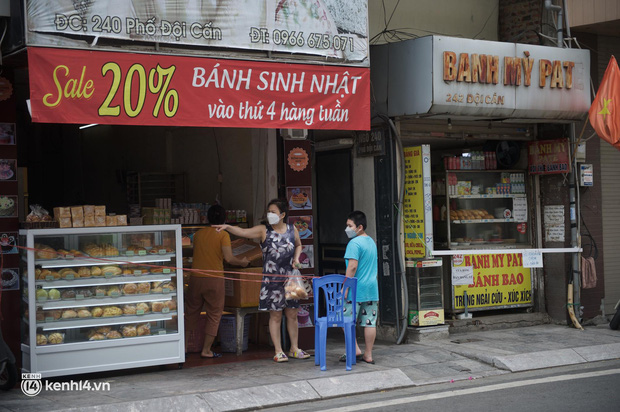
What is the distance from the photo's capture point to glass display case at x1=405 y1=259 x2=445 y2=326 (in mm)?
10492

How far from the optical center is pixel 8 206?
8.20m

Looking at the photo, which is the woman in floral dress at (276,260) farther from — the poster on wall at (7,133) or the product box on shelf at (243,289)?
the poster on wall at (7,133)

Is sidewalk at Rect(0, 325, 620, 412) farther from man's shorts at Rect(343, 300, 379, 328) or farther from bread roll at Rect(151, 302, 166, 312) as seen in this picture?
bread roll at Rect(151, 302, 166, 312)

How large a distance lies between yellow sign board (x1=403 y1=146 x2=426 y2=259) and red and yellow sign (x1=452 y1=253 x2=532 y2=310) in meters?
0.92

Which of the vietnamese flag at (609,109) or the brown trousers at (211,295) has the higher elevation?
the vietnamese flag at (609,109)

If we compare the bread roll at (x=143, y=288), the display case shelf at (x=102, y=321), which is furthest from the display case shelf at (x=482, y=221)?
the bread roll at (x=143, y=288)

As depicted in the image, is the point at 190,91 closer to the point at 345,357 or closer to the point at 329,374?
the point at 329,374

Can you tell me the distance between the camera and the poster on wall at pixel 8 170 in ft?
26.7

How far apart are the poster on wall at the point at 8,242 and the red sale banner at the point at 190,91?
167 centimetres

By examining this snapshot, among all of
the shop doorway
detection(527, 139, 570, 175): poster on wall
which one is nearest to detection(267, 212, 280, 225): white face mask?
the shop doorway

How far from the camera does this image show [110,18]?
300 inches

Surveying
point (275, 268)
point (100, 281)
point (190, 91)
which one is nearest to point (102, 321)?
point (100, 281)

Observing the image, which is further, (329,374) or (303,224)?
(303,224)

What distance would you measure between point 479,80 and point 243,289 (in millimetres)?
4198
